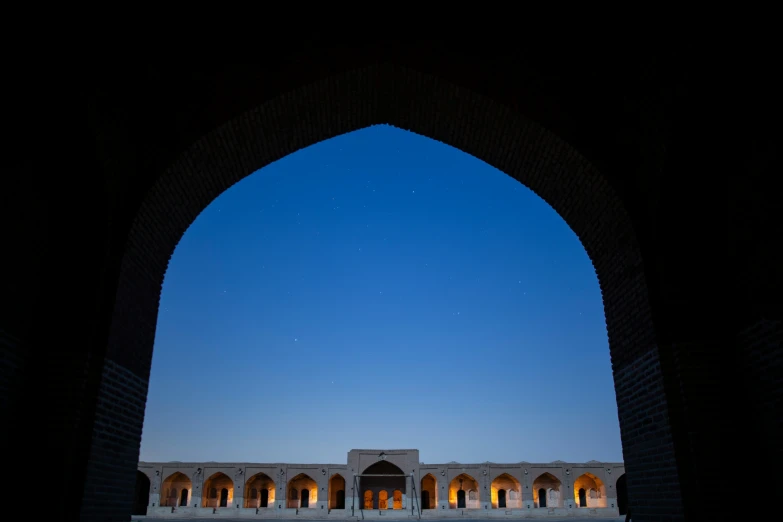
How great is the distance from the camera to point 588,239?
6.26 meters

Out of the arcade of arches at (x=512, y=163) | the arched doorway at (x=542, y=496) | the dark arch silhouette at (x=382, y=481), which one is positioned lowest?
the arched doorway at (x=542, y=496)

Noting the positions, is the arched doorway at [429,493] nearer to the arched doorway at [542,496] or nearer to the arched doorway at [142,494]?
the arched doorway at [542,496]

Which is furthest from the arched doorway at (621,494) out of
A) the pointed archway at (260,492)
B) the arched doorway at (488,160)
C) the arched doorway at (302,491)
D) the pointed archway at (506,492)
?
the arched doorway at (488,160)

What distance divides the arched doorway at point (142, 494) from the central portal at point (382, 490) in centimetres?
1355

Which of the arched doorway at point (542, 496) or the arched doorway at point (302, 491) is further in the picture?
the arched doorway at point (302, 491)

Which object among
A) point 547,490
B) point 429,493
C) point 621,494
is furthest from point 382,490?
point 621,494

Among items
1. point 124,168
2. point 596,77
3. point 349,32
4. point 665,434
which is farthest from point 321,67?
point 665,434

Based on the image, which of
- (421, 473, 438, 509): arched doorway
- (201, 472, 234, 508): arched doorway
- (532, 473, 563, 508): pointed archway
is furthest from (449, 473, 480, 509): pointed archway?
(201, 472, 234, 508): arched doorway

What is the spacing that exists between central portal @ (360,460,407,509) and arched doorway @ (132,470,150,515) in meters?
13.5

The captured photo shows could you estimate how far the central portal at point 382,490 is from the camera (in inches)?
1420

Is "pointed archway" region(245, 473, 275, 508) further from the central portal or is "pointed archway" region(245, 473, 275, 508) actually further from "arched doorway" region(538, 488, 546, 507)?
"arched doorway" region(538, 488, 546, 507)

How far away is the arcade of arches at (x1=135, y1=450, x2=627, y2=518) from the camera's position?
111ft

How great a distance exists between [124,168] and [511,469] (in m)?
35.3

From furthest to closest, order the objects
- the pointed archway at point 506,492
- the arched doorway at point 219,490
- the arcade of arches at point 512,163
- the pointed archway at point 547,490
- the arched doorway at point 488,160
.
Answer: the pointed archway at point 547,490 → the pointed archway at point 506,492 → the arched doorway at point 219,490 → the arched doorway at point 488,160 → the arcade of arches at point 512,163
